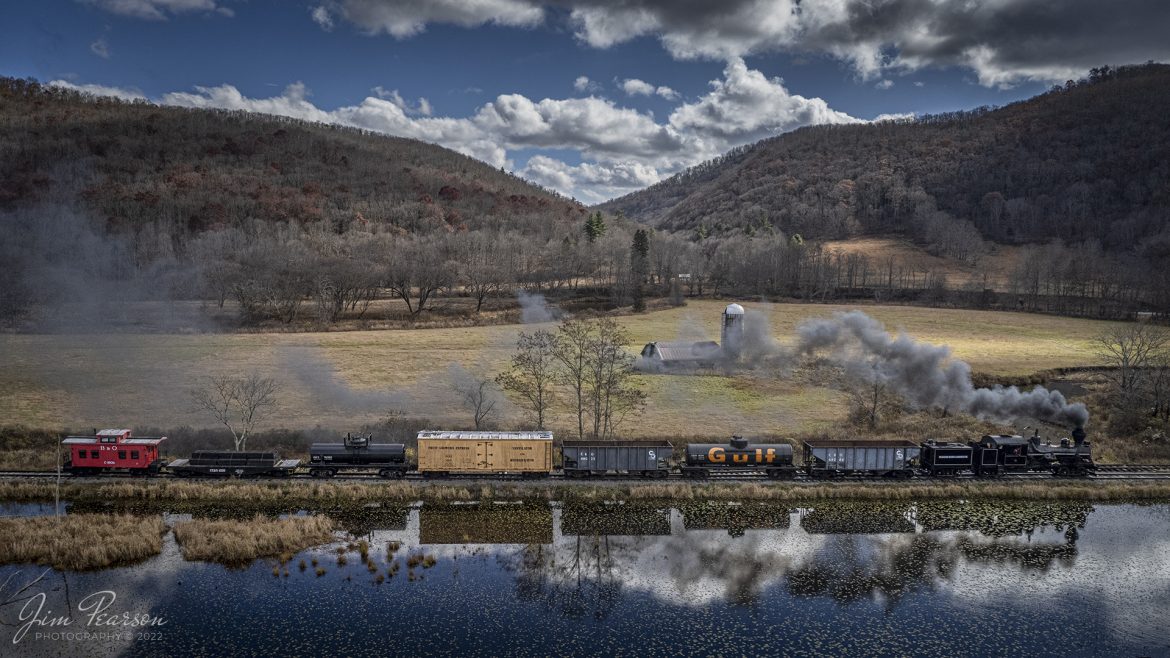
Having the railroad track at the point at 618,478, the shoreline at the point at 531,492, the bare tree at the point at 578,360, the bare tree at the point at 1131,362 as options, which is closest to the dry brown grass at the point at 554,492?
the shoreline at the point at 531,492

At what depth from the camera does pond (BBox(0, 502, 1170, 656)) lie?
26.0 meters

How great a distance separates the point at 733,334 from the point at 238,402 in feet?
156

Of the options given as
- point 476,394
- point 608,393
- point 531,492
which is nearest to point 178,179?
point 476,394

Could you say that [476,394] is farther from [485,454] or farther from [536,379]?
[485,454]

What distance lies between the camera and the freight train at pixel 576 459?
4162 centimetres

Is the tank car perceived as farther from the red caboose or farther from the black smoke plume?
the red caboose

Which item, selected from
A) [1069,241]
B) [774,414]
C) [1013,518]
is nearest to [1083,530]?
[1013,518]

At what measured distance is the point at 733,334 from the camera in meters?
71.1

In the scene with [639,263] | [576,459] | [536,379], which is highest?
[639,263]

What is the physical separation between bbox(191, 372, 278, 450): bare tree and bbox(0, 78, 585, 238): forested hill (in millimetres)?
70774

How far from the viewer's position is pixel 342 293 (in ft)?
306

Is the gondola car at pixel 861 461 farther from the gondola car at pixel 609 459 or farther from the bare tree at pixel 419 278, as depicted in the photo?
the bare tree at pixel 419 278

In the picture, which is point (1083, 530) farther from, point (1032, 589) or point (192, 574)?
point (192, 574)

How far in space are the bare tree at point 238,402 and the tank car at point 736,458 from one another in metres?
30.6
